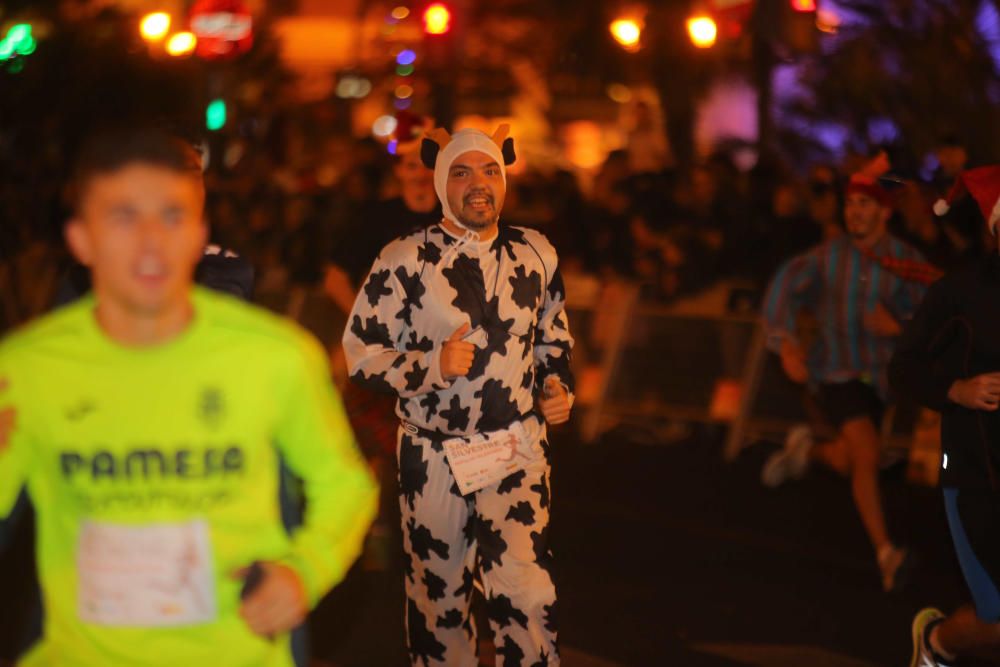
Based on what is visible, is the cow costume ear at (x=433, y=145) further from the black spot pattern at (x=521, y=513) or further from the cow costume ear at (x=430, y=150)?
the black spot pattern at (x=521, y=513)

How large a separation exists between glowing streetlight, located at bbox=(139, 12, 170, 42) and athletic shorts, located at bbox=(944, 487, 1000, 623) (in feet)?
40.2

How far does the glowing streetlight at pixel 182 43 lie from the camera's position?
16.1 metres

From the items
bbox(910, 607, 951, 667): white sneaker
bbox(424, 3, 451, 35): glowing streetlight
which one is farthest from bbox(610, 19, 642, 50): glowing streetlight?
bbox(910, 607, 951, 667): white sneaker

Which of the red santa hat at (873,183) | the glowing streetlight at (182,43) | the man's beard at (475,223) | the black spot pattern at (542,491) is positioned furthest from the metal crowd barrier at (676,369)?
the man's beard at (475,223)

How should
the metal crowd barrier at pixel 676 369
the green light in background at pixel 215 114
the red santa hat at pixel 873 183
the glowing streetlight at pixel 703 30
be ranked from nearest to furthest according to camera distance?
1. the red santa hat at pixel 873 183
2. the metal crowd barrier at pixel 676 369
3. the green light in background at pixel 215 114
4. the glowing streetlight at pixel 703 30

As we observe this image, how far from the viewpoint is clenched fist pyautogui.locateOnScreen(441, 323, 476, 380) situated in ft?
18.7

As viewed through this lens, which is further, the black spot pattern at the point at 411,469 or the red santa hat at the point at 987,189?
the black spot pattern at the point at 411,469

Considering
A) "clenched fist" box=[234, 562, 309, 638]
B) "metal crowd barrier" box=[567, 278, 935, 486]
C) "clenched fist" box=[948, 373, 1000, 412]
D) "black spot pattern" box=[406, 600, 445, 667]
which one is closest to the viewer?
"clenched fist" box=[234, 562, 309, 638]

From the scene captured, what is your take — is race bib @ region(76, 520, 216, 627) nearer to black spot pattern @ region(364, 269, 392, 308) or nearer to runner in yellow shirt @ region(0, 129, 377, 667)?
runner in yellow shirt @ region(0, 129, 377, 667)

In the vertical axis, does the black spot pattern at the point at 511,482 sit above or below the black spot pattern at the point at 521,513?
above

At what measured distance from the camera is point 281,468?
3.49 m

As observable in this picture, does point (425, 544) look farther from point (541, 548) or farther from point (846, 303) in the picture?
point (846, 303)

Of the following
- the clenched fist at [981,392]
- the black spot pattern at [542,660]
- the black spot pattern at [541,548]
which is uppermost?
the clenched fist at [981,392]

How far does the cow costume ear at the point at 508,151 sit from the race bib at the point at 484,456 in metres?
1.01
